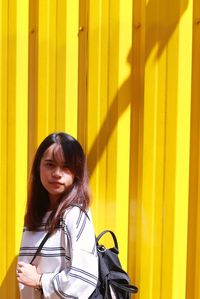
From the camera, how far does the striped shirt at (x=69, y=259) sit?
85.9 inches

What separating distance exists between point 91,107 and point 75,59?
0.94 feet

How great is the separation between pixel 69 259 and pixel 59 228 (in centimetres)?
14

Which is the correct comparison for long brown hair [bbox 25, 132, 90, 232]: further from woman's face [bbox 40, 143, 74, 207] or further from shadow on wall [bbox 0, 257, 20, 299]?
shadow on wall [bbox 0, 257, 20, 299]

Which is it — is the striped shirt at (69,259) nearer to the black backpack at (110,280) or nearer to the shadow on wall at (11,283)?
the black backpack at (110,280)

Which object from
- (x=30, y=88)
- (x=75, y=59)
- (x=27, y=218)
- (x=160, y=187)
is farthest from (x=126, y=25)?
(x=27, y=218)

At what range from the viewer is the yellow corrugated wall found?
2723 mm

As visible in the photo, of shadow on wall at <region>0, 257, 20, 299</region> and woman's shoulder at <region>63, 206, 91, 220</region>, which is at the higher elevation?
woman's shoulder at <region>63, 206, 91, 220</region>

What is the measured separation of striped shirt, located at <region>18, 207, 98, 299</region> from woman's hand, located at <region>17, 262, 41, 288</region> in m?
0.03

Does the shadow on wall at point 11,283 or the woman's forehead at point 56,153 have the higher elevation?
the woman's forehead at point 56,153

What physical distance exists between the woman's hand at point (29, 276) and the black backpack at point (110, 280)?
0.25 m

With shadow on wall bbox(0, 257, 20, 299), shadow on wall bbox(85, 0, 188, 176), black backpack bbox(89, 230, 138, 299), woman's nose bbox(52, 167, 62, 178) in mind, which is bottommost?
shadow on wall bbox(0, 257, 20, 299)

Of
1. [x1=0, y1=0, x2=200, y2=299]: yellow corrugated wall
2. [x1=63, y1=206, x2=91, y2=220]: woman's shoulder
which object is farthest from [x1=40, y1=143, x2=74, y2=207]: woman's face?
[x1=0, y1=0, x2=200, y2=299]: yellow corrugated wall

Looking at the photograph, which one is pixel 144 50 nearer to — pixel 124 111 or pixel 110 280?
pixel 124 111

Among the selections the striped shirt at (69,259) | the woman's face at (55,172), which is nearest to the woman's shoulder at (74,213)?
the striped shirt at (69,259)
